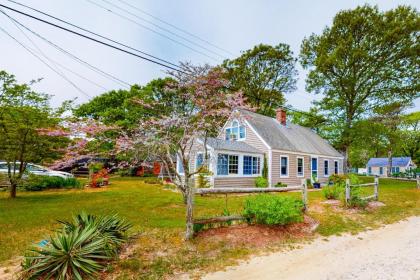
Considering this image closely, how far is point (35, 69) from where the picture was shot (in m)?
13.0

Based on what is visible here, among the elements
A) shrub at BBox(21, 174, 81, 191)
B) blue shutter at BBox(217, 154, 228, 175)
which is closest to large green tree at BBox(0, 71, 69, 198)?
shrub at BBox(21, 174, 81, 191)

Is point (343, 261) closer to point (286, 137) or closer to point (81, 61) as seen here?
point (81, 61)

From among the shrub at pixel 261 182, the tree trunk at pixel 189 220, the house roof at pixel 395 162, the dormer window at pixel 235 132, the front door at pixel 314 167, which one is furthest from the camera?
the house roof at pixel 395 162

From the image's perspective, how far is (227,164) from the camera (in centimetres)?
1681

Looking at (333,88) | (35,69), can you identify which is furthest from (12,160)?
(333,88)

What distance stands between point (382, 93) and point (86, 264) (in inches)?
1173

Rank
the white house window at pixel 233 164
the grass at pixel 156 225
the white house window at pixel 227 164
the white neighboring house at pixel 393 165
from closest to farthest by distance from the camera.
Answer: the grass at pixel 156 225, the white house window at pixel 227 164, the white house window at pixel 233 164, the white neighboring house at pixel 393 165

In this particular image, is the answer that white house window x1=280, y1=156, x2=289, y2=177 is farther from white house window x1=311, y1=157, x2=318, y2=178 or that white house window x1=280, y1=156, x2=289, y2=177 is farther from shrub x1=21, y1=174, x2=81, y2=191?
shrub x1=21, y1=174, x2=81, y2=191

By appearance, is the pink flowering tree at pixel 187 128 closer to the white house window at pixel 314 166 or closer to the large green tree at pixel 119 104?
the white house window at pixel 314 166

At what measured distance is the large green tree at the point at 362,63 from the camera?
74.3 feet

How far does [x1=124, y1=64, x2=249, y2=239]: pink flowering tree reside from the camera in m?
6.51

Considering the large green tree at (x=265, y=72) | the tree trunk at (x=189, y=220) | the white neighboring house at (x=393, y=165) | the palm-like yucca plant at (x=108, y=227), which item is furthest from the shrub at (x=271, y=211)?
the white neighboring house at (x=393, y=165)

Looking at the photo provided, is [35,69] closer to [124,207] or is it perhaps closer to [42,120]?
[42,120]

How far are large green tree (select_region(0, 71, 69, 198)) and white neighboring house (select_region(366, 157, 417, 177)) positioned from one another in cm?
6174
